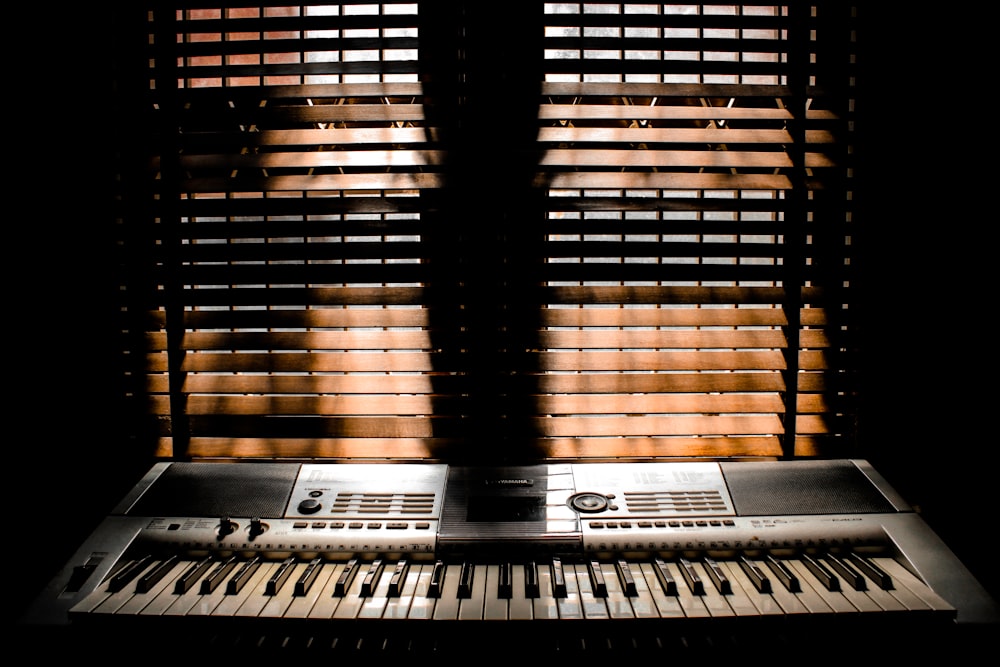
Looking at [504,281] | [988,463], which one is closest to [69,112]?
[504,281]

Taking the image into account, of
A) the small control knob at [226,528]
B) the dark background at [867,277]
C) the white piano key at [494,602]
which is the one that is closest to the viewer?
the white piano key at [494,602]

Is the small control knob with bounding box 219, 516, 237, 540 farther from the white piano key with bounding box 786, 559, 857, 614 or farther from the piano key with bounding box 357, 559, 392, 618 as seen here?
the white piano key with bounding box 786, 559, 857, 614

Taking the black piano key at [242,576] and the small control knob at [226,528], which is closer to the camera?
the black piano key at [242,576]

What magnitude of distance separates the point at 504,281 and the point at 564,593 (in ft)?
3.37

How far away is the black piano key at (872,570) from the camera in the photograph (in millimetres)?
1382

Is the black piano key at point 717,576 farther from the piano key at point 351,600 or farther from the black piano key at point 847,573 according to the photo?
the piano key at point 351,600

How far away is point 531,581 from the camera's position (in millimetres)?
1390

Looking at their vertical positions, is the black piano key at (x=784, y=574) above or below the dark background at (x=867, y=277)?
below

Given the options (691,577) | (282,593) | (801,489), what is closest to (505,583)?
(691,577)

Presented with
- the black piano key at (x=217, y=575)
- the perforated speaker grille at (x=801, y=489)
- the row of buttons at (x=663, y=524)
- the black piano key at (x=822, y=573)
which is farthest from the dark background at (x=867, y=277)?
the row of buttons at (x=663, y=524)

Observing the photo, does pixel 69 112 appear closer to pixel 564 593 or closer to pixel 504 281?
pixel 504 281

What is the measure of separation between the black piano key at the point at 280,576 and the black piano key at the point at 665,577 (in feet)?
3.42

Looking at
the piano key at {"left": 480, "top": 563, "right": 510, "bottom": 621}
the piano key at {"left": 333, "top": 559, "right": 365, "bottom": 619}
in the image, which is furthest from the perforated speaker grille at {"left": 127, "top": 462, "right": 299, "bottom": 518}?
the piano key at {"left": 480, "top": 563, "right": 510, "bottom": 621}

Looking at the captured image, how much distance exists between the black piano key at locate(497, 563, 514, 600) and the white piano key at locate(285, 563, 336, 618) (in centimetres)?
47
